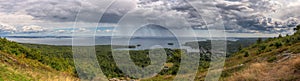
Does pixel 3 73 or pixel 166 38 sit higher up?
pixel 166 38

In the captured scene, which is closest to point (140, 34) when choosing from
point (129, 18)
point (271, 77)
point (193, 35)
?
point (129, 18)

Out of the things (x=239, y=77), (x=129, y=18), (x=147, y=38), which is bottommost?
(x=239, y=77)

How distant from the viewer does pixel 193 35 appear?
15664 mm

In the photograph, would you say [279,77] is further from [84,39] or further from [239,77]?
[84,39]

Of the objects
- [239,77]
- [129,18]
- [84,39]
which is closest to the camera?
[129,18]

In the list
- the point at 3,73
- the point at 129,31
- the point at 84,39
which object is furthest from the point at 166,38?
the point at 3,73

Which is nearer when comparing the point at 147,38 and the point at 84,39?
the point at 84,39

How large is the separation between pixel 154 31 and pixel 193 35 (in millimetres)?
2192

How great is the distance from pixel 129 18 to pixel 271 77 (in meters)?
8.35

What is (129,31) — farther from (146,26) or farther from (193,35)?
(193,35)

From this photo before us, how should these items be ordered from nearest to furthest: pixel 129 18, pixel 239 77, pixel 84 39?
pixel 129 18
pixel 84 39
pixel 239 77

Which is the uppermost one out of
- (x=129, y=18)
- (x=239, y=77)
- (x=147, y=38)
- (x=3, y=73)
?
(x=129, y=18)

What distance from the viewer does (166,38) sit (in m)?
16.1

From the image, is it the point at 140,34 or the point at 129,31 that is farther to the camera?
the point at 140,34
